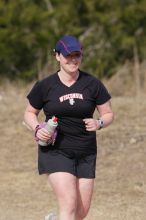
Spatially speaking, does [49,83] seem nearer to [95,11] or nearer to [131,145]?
[131,145]

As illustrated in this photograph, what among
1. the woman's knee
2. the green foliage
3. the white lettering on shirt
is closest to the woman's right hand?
the white lettering on shirt

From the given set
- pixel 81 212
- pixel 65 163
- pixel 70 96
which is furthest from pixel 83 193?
pixel 70 96

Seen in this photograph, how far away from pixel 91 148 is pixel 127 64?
36.8 ft

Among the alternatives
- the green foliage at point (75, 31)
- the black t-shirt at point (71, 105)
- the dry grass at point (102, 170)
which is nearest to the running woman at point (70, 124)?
the black t-shirt at point (71, 105)

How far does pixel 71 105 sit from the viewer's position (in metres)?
6.16

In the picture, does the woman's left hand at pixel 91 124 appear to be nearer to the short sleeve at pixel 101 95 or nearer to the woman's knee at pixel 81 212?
the short sleeve at pixel 101 95

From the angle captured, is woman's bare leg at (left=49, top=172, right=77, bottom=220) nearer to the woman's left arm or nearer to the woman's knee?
the woman's knee

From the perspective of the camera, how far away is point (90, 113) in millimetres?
6297

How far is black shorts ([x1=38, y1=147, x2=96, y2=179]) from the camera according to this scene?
244 inches

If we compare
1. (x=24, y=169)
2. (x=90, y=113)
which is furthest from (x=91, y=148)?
(x=24, y=169)

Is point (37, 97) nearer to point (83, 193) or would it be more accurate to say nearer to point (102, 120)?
point (102, 120)

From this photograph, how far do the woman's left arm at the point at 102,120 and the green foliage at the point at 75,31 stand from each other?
38.0 feet

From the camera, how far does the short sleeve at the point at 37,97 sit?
628cm

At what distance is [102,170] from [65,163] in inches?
172
